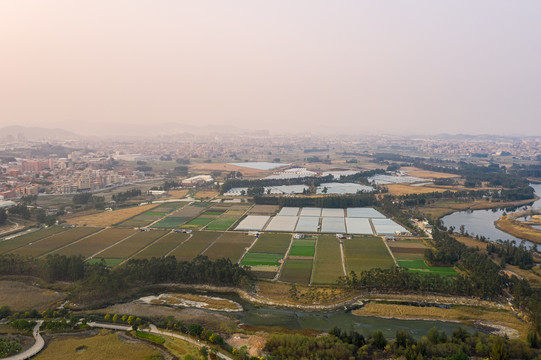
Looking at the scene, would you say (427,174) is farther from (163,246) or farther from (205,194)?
(163,246)

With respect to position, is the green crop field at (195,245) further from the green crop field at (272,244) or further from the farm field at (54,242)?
the farm field at (54,242)

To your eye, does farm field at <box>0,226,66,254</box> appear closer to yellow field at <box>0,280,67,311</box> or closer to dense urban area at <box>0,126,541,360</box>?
dense urban area at <box>0,126,541,360</box>

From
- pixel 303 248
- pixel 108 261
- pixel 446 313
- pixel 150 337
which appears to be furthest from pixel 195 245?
pixel 446 313

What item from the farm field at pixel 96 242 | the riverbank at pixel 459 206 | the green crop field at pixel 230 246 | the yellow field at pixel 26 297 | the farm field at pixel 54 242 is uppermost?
the riverbank at pixel 459 206

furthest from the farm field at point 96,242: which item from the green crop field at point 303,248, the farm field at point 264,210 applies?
the green crop field at point 303,248

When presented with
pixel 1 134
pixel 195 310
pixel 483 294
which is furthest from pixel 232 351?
pixel 1 134

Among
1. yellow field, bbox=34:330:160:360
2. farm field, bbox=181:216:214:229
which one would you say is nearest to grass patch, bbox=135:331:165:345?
yellow field, bbox=34:330:160:360
